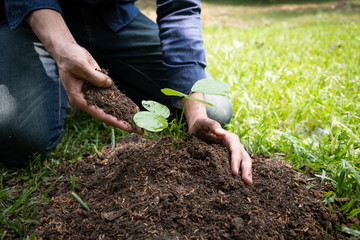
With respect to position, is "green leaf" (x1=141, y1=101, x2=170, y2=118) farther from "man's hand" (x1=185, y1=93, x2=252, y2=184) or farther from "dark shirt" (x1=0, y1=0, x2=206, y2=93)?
"dark shirt" (x1=0, y1=0, x2=206, y2=93)

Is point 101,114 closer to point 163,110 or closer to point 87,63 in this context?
point 87,63

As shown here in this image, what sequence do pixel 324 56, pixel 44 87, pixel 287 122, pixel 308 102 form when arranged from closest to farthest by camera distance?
pixel 44 87, pixel 287 122, pixel 308 102, pixel 324 56

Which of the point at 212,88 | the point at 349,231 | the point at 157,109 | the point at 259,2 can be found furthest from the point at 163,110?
the point at 259,2

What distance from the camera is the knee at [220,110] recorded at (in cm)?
173

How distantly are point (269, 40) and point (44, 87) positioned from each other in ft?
9.99

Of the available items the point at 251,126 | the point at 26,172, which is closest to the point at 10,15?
the point at 26,172

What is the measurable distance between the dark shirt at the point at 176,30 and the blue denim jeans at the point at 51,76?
0.17 m

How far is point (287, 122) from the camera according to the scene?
184 centimetres

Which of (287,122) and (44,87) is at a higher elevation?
(44,87)

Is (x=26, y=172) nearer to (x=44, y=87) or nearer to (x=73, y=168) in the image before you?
(x=73, y=168)

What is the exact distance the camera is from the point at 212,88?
112 centimetres

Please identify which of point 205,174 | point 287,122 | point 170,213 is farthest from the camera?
point 287,122

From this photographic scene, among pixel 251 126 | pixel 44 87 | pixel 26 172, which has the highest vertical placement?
pixel 44 87

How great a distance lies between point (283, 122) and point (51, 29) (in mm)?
1476
